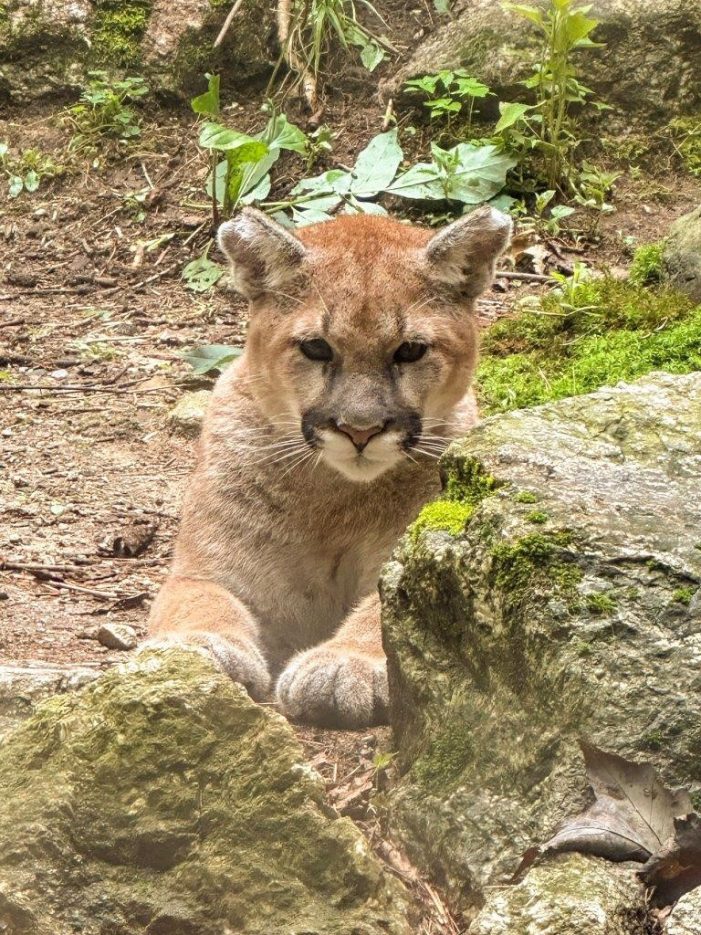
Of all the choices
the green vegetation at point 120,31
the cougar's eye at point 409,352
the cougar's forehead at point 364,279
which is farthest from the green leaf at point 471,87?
the cougar's eye at point 409,352

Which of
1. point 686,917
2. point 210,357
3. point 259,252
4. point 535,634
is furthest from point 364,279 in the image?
point 210,357

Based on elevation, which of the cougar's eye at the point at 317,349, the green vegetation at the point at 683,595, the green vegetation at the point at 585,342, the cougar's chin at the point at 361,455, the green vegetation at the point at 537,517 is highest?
the green vegetation at the point at 537,517

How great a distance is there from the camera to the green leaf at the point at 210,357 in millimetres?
8977

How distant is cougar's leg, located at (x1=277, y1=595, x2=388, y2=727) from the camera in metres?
4.37

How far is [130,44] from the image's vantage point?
12.2 m

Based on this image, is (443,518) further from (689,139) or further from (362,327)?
(689,139)

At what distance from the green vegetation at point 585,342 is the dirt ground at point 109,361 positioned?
2.32 ft

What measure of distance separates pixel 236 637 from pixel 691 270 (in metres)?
4.28

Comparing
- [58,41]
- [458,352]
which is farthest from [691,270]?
[58,41]

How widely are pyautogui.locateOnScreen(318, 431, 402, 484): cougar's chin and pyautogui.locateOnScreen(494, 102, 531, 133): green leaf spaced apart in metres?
5.02

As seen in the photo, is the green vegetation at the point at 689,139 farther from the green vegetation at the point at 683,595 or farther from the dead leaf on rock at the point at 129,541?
the green vegetation at the point at 683,595

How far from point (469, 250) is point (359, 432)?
1.17 meters

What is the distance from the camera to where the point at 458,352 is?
554 cm

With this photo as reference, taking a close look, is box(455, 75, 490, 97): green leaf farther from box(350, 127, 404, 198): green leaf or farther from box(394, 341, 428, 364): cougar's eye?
box(394, 341, 428, 364): cougar's eye
